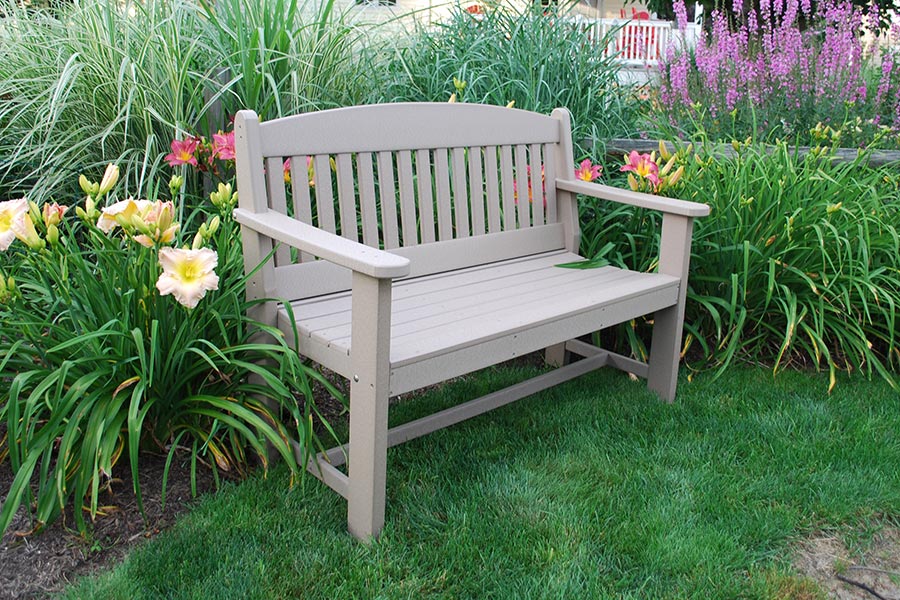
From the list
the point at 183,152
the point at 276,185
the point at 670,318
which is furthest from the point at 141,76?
the point at 670,318

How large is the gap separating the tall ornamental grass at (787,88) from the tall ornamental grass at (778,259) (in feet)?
A: 2.86

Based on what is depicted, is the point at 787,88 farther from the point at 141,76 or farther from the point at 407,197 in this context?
the point at 141,76

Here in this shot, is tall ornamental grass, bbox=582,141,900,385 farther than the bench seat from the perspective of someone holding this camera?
Yes

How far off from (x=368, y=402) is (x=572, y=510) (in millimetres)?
656

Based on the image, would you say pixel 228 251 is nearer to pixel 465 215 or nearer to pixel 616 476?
pixel 465 215

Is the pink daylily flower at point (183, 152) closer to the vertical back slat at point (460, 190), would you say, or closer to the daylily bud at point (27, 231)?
the daylily bud at point (27, 231)

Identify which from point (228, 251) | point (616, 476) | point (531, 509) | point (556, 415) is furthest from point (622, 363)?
point (228, 251)

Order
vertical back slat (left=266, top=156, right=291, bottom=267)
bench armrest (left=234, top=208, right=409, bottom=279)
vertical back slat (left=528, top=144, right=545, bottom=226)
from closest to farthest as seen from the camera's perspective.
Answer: bench armrest (left=234, top=208, right=409, bottom=279) → vertical back slat (left=266, top=156, right=291, bottom=267) → vertical back slat (left=528, top=144, right=545, bottom=226)

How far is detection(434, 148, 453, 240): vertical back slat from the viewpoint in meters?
2.60

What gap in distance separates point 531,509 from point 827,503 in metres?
0.83

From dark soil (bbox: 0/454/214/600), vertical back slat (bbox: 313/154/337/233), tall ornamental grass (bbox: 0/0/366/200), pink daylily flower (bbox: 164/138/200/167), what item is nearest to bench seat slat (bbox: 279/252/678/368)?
vertical back slat (bbox: 313/154/337/233)

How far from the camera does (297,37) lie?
3.21 m

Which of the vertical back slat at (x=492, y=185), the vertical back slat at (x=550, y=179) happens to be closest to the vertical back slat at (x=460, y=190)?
the vertical back slat at (x=492, y=185)

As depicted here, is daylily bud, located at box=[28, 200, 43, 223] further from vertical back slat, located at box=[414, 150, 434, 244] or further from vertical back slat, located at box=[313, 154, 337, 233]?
vertical back slat, located at box=[414, 150, 434, 244]
